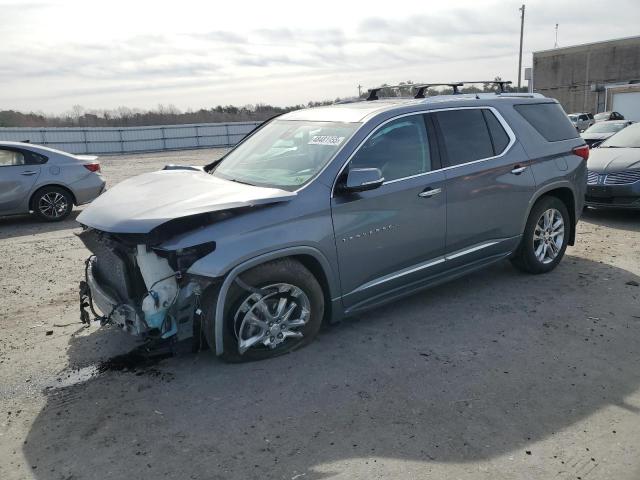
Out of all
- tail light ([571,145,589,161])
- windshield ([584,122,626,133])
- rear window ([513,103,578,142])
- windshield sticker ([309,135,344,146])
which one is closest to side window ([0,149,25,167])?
windshield sticker ([309,135,344,146])

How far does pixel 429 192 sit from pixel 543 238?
6.36 ft

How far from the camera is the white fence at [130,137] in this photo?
3169 cm

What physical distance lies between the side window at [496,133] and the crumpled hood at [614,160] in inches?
155

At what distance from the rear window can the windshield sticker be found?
2258 millimetres

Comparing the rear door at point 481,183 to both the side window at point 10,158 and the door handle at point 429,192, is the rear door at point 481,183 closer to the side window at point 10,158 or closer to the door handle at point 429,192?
the door handle at point 429,192

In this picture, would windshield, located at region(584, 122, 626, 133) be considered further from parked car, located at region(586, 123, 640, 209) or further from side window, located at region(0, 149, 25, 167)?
side window, located at region(0, 149, 25, 167)

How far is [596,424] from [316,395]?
5.58 ft

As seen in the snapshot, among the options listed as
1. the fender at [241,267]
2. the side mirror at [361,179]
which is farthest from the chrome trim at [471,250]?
the fender at [241,267]

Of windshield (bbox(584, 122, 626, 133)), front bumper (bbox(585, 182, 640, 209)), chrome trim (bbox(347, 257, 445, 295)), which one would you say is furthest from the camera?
windshield (bbox(584, 122, 626, 133))

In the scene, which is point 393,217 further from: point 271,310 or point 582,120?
point 582,120

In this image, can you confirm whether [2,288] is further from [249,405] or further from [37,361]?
[249,405]

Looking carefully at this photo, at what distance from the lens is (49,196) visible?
9859mm

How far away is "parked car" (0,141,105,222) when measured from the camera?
9406 millimetres

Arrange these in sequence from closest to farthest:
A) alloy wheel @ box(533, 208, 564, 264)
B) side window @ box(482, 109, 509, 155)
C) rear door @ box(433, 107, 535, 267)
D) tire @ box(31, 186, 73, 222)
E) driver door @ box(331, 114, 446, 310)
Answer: driver door @ box(331, 114, 446, 310)
rear door @ box(433, 107, 535, 267)
side window @ box(482, 109, 509, 155)
alloy wheel @ box(533, 208, 564, 264)
tire @ box(31, 186, 73, 222)
